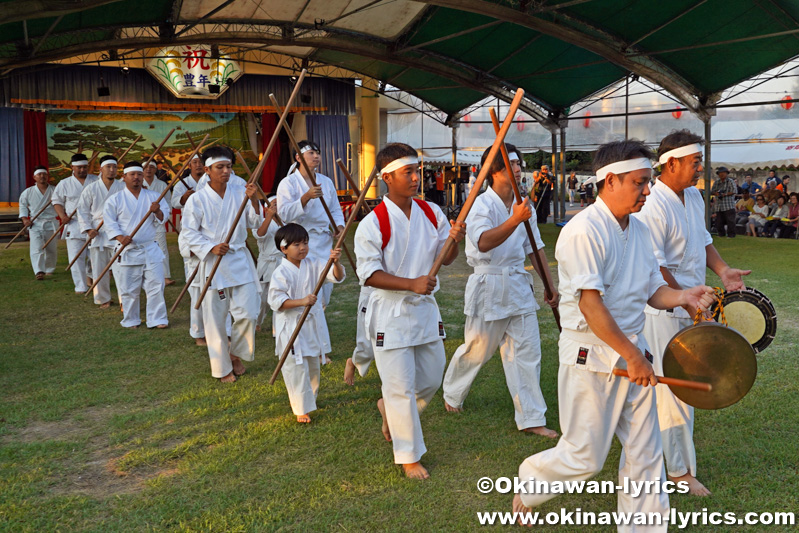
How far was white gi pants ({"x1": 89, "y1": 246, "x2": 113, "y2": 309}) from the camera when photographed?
948 cm

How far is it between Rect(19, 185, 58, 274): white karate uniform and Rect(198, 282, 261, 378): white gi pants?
25.4ft

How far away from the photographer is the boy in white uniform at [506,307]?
14.7 feet

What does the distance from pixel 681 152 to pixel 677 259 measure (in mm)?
564

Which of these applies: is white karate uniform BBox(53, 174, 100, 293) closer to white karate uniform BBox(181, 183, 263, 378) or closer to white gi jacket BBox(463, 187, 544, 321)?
white karate uniform BBox(181, 183, 263, 378)

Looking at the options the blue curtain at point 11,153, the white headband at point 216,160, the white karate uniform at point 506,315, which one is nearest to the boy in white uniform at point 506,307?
the white karate uniform at point 506,315

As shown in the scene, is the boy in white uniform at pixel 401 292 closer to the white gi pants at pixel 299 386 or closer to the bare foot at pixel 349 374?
the white gi pants at pixel 299 386

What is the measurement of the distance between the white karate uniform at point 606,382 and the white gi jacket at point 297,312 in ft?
7.75

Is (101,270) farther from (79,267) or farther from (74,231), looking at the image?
(74,231)

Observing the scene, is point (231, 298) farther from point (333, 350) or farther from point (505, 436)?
point (505, 436)

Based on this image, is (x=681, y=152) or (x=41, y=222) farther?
(x=41, y=222)

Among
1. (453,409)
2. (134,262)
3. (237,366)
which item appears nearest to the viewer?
(453,409)

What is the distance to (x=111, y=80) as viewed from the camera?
20953mm

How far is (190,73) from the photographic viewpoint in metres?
21.2

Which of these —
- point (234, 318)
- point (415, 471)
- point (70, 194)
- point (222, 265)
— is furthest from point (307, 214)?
point (70, 194)
